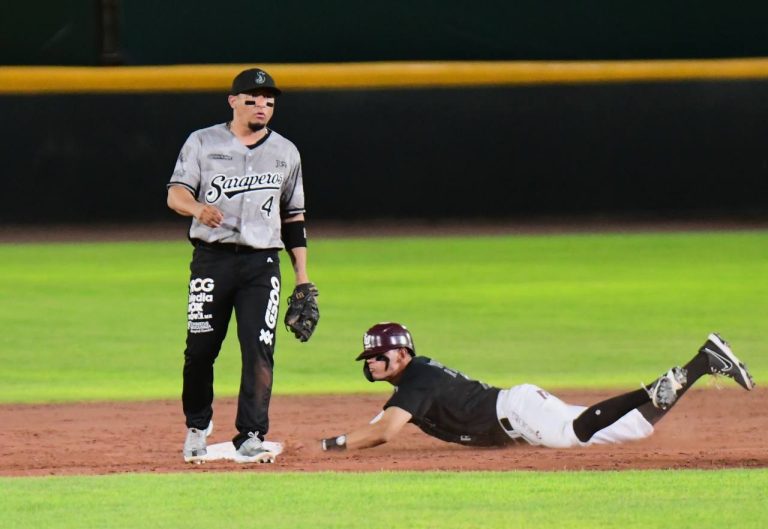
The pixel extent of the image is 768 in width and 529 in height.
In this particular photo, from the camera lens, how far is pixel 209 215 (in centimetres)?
662

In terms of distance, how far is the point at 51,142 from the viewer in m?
16.8

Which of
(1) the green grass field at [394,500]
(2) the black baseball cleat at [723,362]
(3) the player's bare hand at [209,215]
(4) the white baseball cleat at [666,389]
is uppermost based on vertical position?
(3) the player's bare hand at [209,215]

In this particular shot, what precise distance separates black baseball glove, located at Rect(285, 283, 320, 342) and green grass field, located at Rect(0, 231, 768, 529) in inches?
30.5

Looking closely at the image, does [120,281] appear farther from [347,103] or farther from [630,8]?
[630,8]

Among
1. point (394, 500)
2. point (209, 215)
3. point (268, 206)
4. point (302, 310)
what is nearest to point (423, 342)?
point (302, 310)

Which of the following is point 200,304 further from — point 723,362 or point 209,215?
point 723,362

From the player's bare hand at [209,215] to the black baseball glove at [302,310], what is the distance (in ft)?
2.08

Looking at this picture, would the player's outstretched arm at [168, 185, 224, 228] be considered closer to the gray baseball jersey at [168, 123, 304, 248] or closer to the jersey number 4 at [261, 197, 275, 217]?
the gray baseball jersey at [168, 123, 304, 248]

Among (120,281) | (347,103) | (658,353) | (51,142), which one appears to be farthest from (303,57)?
(658,353)

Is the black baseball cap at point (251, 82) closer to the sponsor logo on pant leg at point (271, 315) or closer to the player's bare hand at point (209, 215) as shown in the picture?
the player's bare hand at point (209, 215)

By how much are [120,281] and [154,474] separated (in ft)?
26.7

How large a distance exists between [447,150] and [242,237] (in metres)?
10.6

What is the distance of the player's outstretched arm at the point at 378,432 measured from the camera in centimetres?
729

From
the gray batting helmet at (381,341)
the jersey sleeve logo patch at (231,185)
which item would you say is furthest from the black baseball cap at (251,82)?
the gray batting helmet at (381,341)
